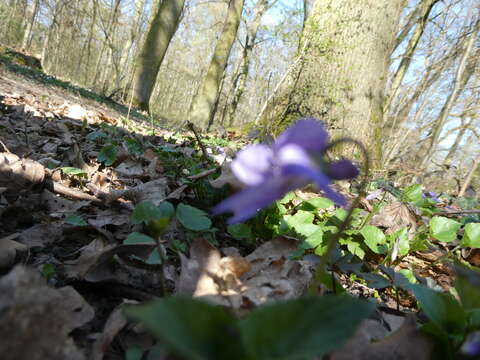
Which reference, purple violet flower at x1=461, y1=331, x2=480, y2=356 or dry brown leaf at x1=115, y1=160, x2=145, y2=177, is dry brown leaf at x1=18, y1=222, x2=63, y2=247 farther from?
purple violet flower at x1=461, y1=331, x2=480, y2=356

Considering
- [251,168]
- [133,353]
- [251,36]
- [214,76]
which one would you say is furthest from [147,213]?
[251,36]

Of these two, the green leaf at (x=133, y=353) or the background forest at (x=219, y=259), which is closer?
the background forest at (x=219, y=259)

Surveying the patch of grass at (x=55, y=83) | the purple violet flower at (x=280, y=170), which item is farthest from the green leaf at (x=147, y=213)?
the patch of grass at (x=55, y=83)

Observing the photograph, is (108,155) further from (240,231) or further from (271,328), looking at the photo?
(271,328)

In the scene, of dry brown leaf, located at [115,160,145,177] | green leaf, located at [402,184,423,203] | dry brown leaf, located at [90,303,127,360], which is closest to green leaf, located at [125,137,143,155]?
dry brown leaf, located at [115,160,145,177]

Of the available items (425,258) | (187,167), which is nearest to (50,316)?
(187,167)

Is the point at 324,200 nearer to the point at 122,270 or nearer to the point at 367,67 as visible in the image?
the point at 122,270

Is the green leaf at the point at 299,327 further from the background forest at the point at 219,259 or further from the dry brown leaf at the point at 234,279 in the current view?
the dry brown leaf at the point at 234,279
